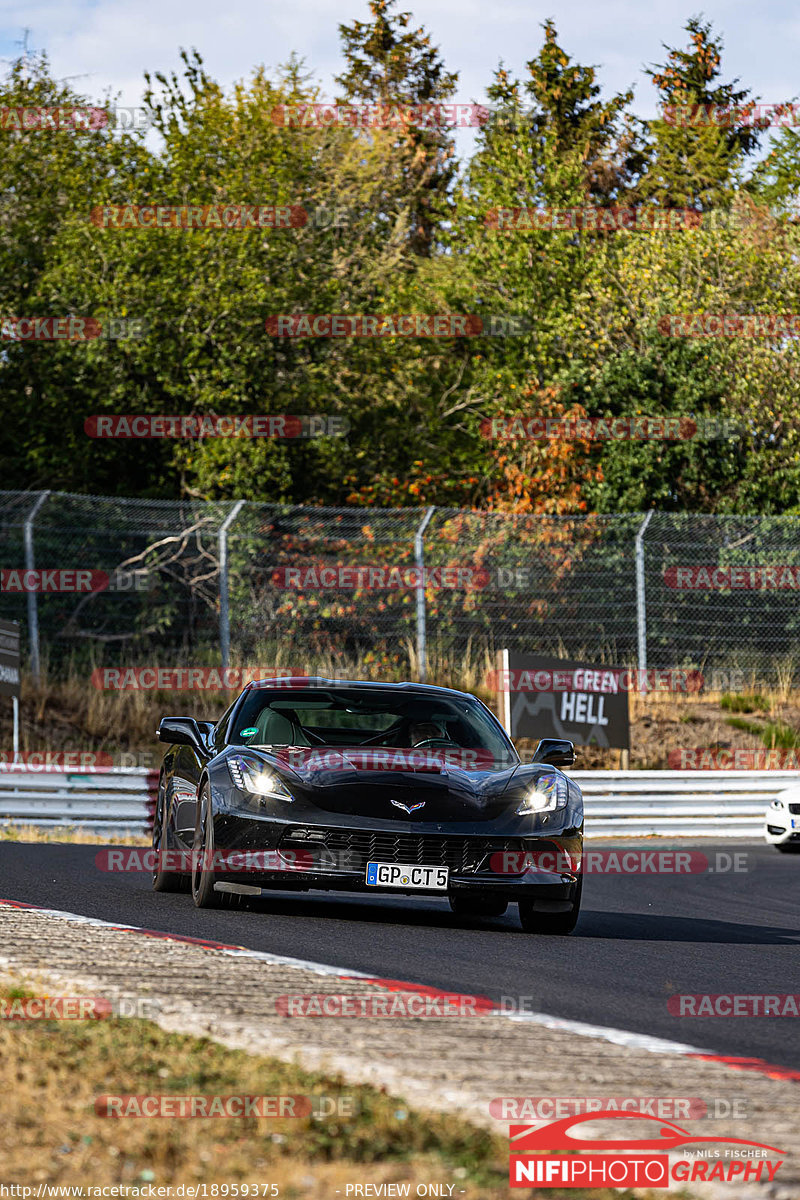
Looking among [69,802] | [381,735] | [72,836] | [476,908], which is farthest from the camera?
[69,802]

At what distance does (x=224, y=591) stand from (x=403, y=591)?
265cm

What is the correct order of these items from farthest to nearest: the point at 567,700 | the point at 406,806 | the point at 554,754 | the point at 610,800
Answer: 1. the point at 567,700
2. the point at 610,800
3. the point at 554,754
4. the point at 406,806

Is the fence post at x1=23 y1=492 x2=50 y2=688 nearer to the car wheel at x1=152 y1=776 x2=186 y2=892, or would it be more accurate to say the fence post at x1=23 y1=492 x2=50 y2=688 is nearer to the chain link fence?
the chain link fence

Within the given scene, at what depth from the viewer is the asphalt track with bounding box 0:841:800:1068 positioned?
6180 mm

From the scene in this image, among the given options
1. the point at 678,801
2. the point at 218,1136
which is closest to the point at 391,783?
the point at 218,1136

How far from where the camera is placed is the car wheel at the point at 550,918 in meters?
9.16

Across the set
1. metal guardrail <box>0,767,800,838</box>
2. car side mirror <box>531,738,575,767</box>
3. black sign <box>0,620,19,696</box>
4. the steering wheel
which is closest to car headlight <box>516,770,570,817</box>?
car side mirror <box>531,738,575,767</box>

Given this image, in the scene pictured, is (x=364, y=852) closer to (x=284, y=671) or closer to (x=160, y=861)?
(x=160, y=861)

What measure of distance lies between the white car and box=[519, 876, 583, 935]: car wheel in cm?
1045

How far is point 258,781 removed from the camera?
8.72 m

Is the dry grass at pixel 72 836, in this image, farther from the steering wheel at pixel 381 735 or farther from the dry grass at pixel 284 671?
the steering wheel at pixel 381 735

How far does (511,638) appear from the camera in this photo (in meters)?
24.4

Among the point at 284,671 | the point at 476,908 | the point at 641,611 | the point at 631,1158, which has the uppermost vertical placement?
the point at 641,611

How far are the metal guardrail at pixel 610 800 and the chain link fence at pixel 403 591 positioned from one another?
3047mm
